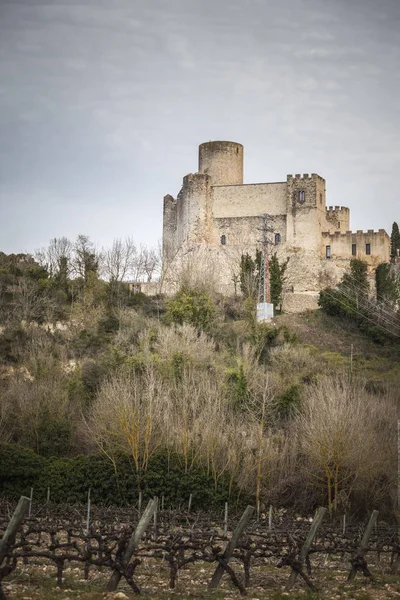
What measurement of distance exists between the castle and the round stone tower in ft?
0.28

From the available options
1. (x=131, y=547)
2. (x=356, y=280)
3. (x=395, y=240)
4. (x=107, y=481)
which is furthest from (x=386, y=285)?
(x=131, y=547)

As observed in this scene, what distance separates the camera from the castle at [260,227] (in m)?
61.4

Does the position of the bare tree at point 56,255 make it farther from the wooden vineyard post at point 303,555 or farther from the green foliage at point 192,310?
the wooden vineyard post at point 303,555

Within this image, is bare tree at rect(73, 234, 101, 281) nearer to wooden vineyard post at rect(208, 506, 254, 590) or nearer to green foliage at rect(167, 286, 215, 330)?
green foliage at rect(167, 286, 215, 330)

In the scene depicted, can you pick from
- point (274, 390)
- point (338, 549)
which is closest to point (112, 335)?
point (274, 390)

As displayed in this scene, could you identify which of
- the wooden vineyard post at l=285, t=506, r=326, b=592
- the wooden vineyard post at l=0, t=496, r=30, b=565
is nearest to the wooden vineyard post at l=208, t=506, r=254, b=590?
the wooden vineyard post at l=285, t=506, r=326, b=592

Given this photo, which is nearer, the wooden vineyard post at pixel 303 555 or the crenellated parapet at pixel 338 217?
the wooden vineyard post at pixel 303 555

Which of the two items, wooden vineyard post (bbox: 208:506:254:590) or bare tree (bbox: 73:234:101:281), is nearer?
wooden vineyard post (bbox: 208:506:254:590)

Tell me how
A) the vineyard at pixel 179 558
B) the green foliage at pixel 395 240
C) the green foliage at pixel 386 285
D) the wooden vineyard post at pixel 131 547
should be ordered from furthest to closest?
1. the green foliage at pixel 395 240
2. the green foliage at pixel 386 285
3. the vineyard at pixel 179 558
4. the wooden vineyard post at pixel 131 547

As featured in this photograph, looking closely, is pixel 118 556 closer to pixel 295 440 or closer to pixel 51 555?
pixel 51 555

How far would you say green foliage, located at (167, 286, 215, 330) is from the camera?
44.6 m

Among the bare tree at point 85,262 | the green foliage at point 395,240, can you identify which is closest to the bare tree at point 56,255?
the bare tree at point 85,262

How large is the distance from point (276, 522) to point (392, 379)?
14.8 meters

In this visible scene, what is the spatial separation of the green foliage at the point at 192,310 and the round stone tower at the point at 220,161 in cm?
2177
